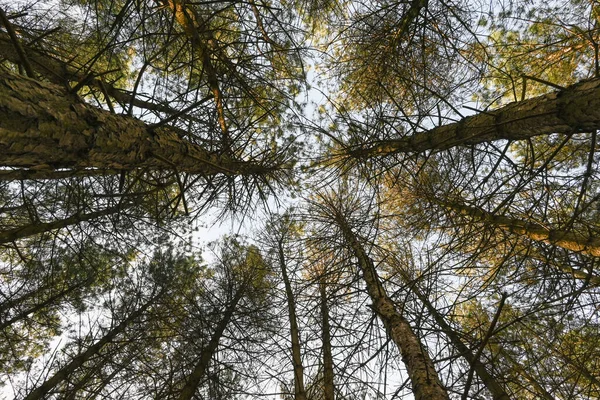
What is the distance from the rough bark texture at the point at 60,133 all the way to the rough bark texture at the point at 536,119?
6.32ft

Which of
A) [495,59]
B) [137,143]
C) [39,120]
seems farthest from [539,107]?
[495,59]

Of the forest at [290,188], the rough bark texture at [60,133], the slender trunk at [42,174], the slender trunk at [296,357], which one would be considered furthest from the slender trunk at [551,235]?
the slender trunk at [42,174]

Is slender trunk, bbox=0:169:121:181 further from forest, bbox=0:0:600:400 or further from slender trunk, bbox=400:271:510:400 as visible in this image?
slender trunk, bbox=400:271:510:400

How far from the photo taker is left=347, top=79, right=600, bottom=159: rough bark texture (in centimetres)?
171

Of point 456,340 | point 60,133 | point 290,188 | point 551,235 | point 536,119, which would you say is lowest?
point 456,340

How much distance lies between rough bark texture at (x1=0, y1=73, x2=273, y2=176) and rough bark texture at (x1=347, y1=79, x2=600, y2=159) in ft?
6.32

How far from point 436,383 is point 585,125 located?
6.82 feet

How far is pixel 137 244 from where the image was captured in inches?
209

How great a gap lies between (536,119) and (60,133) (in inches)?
101

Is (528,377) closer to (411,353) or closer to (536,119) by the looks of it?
(411,353)

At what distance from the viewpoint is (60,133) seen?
4.36ft

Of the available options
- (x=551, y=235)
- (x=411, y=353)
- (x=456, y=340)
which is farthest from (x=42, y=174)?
(x=551, y=235)

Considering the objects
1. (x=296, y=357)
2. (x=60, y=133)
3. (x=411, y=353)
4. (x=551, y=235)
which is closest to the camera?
(x=60, y=133)

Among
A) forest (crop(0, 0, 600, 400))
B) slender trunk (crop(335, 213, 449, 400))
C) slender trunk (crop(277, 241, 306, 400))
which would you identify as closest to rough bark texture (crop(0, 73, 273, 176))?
forest (crop(0, 0, 600, 400))
